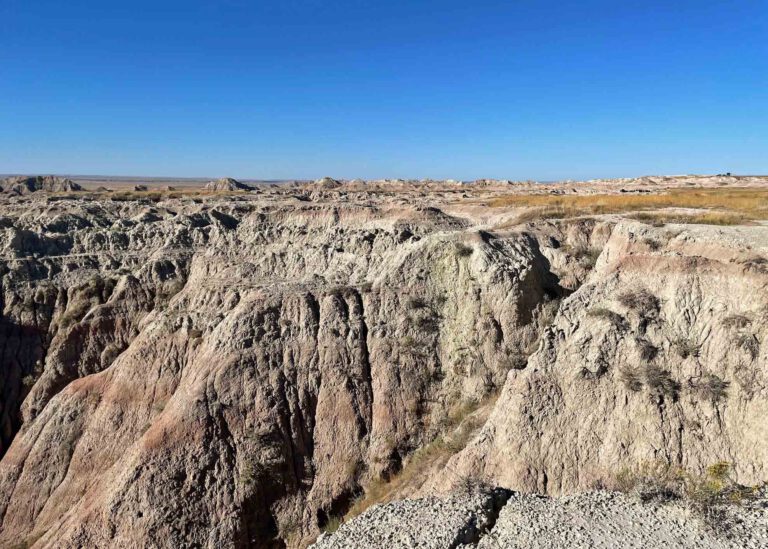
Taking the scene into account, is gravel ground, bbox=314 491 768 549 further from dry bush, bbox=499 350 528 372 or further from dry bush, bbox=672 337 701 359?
dry bush, bbox=499 350 528 372

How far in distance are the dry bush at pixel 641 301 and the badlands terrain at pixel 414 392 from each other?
8 centimetres

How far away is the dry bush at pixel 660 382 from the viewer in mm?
15023

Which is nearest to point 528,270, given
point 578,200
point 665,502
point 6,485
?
point 665,502

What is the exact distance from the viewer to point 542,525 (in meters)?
11.9

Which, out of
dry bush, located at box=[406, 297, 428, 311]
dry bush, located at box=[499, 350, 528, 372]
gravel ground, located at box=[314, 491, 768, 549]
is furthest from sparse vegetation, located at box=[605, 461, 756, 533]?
dry bush, located at box=[406, 297, 428, 311]

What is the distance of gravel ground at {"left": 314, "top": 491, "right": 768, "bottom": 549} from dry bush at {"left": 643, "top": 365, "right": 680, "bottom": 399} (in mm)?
3822

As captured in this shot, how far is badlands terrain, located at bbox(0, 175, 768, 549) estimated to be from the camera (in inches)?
Answer: 524

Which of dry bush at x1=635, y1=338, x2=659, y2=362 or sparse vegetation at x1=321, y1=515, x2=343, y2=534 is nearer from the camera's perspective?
dry bush at x1=635, y1=338, x2=659, y2=362

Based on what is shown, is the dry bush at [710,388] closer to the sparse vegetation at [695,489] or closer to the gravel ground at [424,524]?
the sparse vegetation at [695,489]

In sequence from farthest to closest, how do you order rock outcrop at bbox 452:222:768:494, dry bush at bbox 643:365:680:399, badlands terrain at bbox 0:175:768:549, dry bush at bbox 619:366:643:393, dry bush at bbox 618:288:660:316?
dry bush at bbox 618:288:660:316 → dry bush at bbox 619:366:643:393 → dry bush at bbox 643:365:680:399 → rock outcrop at bbox 452:222:768:494 → badlands terrain at bbox 0:175:768:549

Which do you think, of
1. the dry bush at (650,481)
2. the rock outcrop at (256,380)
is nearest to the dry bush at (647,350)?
the dry bush at (650,481)

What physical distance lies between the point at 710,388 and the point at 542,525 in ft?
23.3

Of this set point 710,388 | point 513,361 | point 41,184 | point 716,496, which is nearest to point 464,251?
point 513,361

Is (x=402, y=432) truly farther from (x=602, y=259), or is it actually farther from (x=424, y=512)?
(x=602, y=259)
